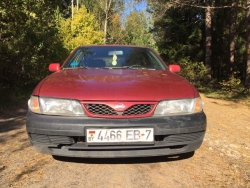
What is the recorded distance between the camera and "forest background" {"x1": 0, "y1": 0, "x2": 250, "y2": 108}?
921 centimetres

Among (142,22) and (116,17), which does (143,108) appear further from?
(142,22)

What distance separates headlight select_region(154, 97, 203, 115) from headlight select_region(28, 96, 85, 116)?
2.59ft

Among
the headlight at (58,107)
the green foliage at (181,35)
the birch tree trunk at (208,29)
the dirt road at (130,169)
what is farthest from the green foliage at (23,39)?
the green foliage at (181,35)

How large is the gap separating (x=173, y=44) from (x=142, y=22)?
142 ft

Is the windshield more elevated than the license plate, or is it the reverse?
the windshield

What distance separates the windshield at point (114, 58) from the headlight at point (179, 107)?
125 cm

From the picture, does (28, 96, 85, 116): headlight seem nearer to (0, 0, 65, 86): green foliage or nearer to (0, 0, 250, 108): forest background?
(0, 0, 250, 108): forest background

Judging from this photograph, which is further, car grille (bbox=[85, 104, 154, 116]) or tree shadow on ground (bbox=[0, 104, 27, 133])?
tree shadow on ground (bbox=[0, 104, 27, 133])

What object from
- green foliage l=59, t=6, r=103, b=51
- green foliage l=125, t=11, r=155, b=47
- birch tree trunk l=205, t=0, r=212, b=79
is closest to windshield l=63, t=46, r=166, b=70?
birch tree trunk l=205, t=0, r=212, b=79

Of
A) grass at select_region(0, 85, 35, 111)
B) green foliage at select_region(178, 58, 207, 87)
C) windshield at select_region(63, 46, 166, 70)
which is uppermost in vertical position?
windshield at select_region(63, 46, 166, 70)

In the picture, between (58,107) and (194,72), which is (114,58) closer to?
(58,107)

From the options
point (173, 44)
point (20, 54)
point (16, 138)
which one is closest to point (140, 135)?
point (16, 138)

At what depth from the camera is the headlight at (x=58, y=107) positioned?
277 centimetres

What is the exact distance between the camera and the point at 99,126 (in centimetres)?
266
